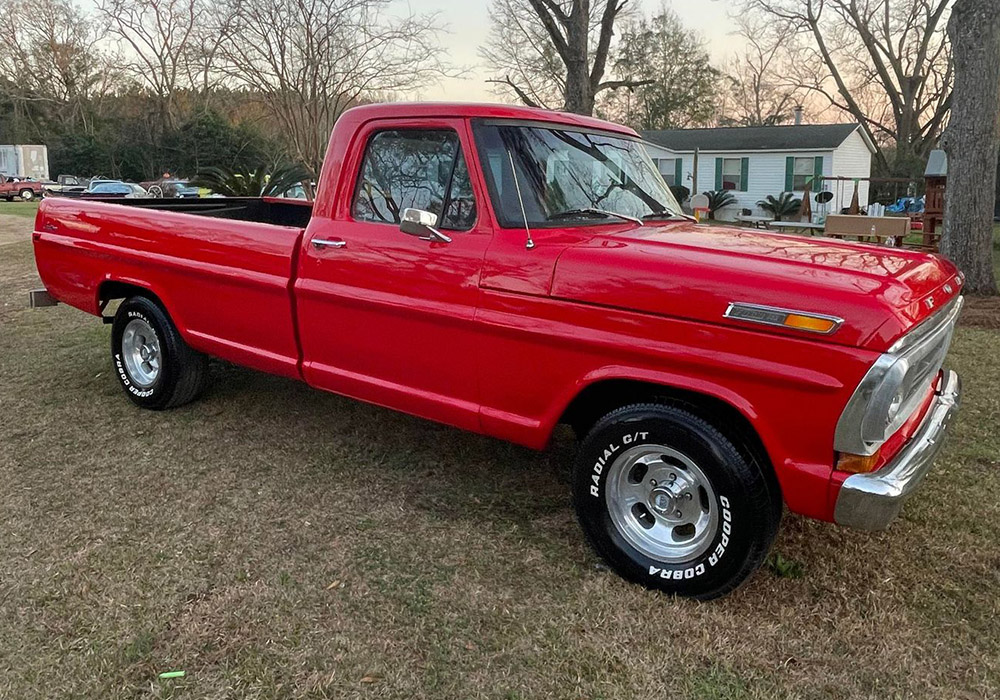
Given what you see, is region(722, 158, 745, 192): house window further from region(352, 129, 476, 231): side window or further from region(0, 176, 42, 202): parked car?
region(0, 176, 42, 202): parked car

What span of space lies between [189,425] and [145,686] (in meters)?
2.74

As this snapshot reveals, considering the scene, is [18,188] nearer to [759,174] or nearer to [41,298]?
[759,174]

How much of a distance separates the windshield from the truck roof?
6 centimetres

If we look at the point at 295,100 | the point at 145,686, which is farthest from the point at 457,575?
the point at 295,100

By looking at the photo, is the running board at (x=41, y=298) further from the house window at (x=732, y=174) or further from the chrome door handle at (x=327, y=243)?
the house window at (x=732, y=174)

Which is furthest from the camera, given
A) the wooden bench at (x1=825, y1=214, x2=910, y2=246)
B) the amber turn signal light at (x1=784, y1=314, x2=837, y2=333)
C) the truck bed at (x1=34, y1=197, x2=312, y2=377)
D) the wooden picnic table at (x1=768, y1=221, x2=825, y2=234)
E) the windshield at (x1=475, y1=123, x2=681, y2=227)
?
the wooden picnic table at (x1=768, y1=221, x2=825, y2=234)

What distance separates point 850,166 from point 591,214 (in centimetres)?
2976

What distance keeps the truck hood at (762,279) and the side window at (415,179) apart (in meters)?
Answer: 0.71

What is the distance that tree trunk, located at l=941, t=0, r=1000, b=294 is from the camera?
895 cm

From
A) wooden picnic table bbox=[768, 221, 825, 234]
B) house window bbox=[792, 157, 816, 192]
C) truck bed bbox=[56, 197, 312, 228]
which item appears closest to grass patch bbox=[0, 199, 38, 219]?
truck bed bbox=[56, 197, 312, 228]

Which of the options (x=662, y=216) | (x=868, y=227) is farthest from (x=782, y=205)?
(x=662, y=216)

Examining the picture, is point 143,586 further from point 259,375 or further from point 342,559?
point 259,375

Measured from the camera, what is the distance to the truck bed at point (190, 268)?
14.5 ft

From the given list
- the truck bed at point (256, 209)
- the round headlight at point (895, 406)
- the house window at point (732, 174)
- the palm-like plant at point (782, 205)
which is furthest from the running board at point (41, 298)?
the house window at point (732, 174)
